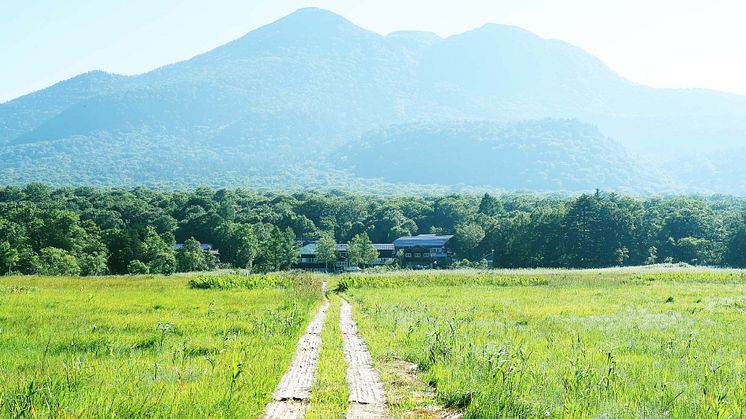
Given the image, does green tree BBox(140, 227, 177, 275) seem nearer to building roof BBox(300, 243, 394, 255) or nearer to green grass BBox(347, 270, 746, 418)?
building roof BBox(300, 243, 394, 255)

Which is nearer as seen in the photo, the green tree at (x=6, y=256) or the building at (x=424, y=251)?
the green tree at (x=6, y=256)

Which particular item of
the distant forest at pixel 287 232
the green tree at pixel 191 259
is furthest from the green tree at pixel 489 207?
the green tree at pixel 191 259

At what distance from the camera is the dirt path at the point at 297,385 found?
30.5 ft

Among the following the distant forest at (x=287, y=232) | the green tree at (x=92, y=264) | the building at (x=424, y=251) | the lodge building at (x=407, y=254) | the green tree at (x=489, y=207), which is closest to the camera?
the green tree at (x=92, y=264)

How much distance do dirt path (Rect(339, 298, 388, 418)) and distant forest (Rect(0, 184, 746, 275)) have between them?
59.8 m

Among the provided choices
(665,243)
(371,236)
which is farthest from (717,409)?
(371,236)

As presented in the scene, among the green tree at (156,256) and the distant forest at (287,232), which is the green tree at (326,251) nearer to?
the distant forest at (287,232)

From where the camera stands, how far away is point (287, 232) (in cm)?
9919

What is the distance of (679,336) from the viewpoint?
16.8 metres

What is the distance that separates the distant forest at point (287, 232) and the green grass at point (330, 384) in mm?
59626

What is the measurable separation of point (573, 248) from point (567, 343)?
78411 mm

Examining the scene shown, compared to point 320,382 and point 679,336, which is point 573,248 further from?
point 320,382

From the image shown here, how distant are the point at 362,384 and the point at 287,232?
293 feet

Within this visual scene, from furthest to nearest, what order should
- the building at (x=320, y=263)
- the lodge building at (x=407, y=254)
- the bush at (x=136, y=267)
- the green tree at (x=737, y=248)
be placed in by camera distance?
the building at (x=320, y=263) < the lodge building at (x=407, y=254) < the green tree at (x=737, y=248) < the bush at (x=136, y=267)
